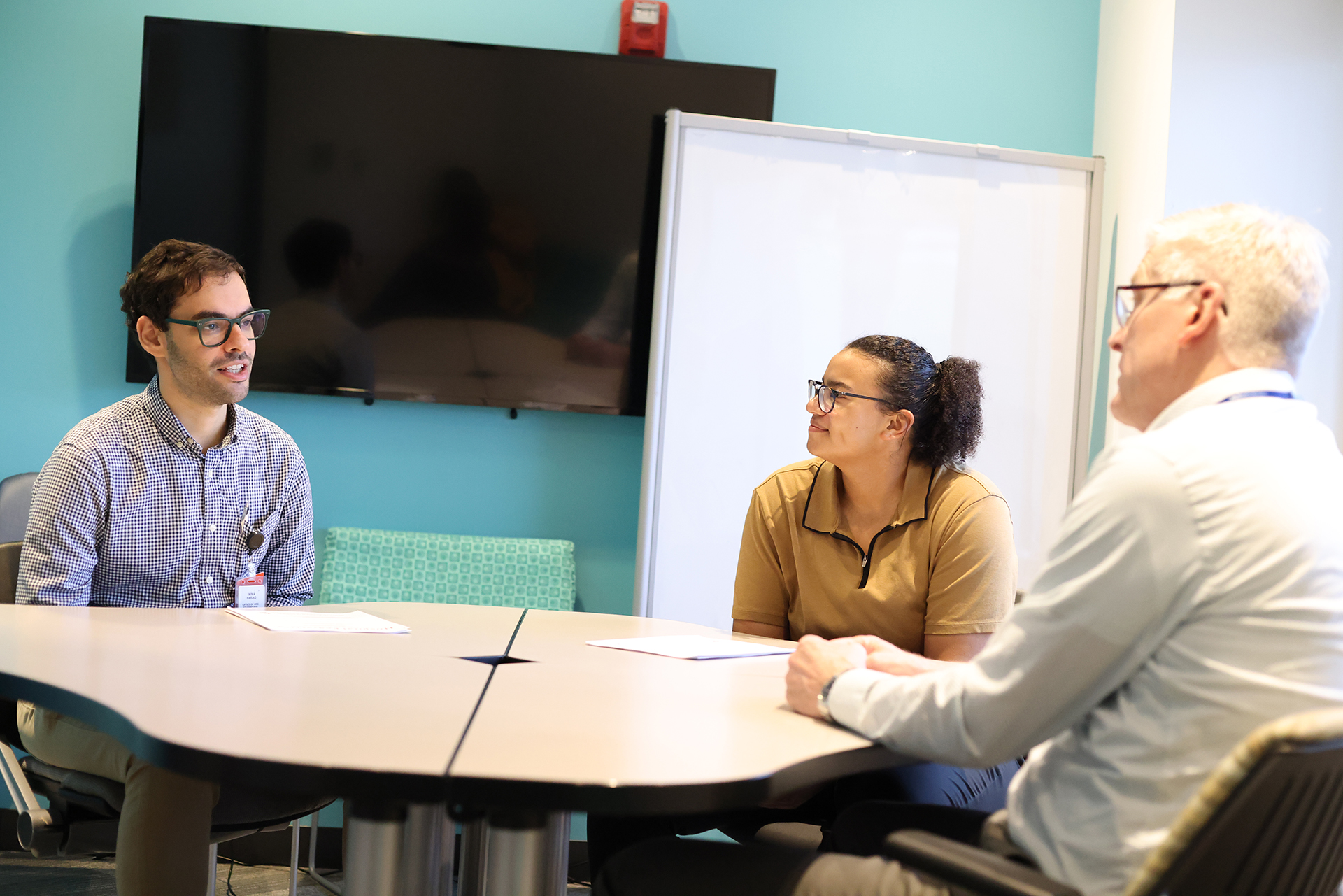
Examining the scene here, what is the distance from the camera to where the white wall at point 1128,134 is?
3.07 meters

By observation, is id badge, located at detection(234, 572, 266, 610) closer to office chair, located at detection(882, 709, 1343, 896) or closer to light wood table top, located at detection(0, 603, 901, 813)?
light wood table top, located at detection(0, 603, 901, 813)

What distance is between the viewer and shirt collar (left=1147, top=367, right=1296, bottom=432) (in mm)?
1191

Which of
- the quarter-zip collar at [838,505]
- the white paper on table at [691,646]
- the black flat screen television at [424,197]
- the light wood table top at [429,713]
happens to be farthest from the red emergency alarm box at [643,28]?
the light wood table top at [429,713]

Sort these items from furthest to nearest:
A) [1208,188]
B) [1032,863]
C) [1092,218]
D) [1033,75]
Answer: [1033,75], [1092,218], [1208,188], [1032,863]

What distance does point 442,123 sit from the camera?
334 cm

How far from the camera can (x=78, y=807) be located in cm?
173

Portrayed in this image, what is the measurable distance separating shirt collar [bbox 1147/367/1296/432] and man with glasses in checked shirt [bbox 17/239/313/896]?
148 cm

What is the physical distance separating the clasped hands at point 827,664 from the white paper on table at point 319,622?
2.56ft

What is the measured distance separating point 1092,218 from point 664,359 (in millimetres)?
A: 1428

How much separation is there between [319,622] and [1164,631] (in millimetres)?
1390

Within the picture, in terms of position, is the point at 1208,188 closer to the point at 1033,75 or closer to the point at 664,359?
the point at 1033,75

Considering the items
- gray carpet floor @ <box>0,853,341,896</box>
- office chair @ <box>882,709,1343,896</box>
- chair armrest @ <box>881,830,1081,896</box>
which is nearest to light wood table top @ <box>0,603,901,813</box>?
chair armrest @ <box>881,830,1081,896</box>

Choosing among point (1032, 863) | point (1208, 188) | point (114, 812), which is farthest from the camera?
point (1208, 188)

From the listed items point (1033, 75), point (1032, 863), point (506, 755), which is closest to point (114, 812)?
point (506, 755)
